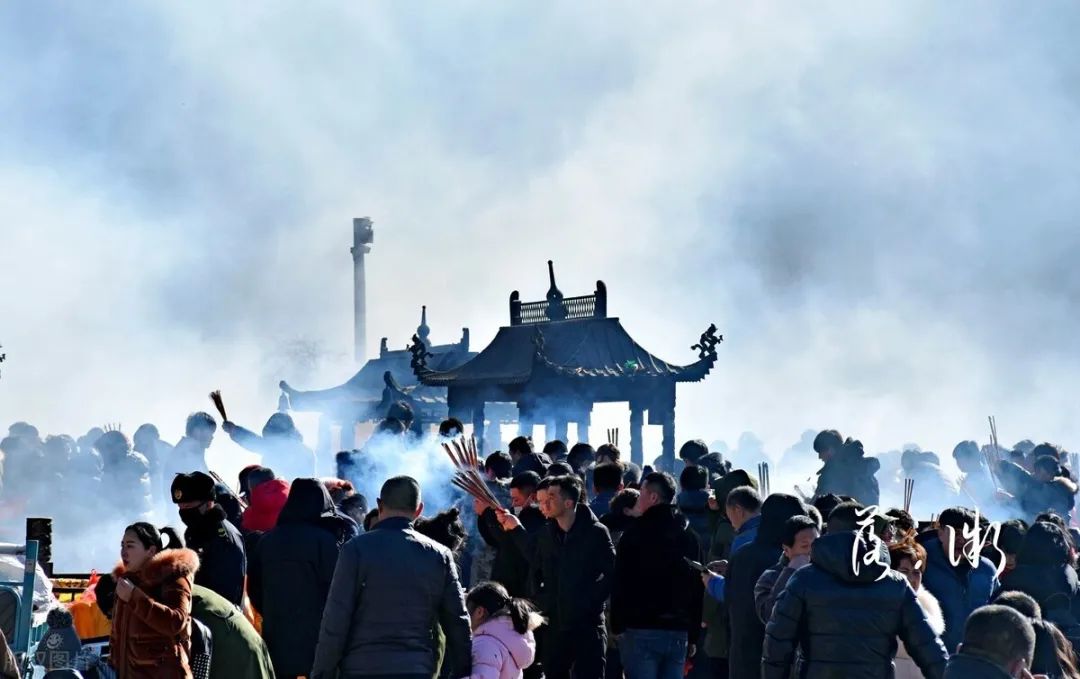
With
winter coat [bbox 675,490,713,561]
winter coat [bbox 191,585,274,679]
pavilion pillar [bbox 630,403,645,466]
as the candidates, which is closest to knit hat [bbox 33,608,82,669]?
winter coat [bbox 191,585,274,679]

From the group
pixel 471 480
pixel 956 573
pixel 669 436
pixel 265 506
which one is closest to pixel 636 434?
pixel 669 436

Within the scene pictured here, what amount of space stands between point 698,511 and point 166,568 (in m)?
5.58

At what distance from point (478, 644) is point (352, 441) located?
26.2m

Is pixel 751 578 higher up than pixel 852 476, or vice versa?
pixel 852 476

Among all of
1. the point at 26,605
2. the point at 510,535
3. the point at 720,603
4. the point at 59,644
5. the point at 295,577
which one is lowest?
the point at 720,603

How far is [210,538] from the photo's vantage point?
785 cm

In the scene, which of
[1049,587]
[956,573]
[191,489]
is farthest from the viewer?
[1049,587]

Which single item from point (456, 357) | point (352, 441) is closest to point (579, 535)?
point (352, 441)

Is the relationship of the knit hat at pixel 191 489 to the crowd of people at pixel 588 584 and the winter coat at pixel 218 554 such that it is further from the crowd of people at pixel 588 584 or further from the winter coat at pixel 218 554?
the winter coat at pixel 218 554

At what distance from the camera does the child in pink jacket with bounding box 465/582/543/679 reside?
7328 mm

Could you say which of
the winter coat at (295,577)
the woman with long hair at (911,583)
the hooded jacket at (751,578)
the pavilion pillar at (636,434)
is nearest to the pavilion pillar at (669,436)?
the pavilion pillar at (636,434)

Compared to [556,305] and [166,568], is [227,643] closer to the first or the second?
[166,568]

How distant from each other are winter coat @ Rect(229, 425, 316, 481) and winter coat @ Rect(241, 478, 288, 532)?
17.5ft

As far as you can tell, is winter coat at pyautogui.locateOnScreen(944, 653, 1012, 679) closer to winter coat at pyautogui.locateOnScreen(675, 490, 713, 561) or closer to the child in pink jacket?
the child in pink jacket
